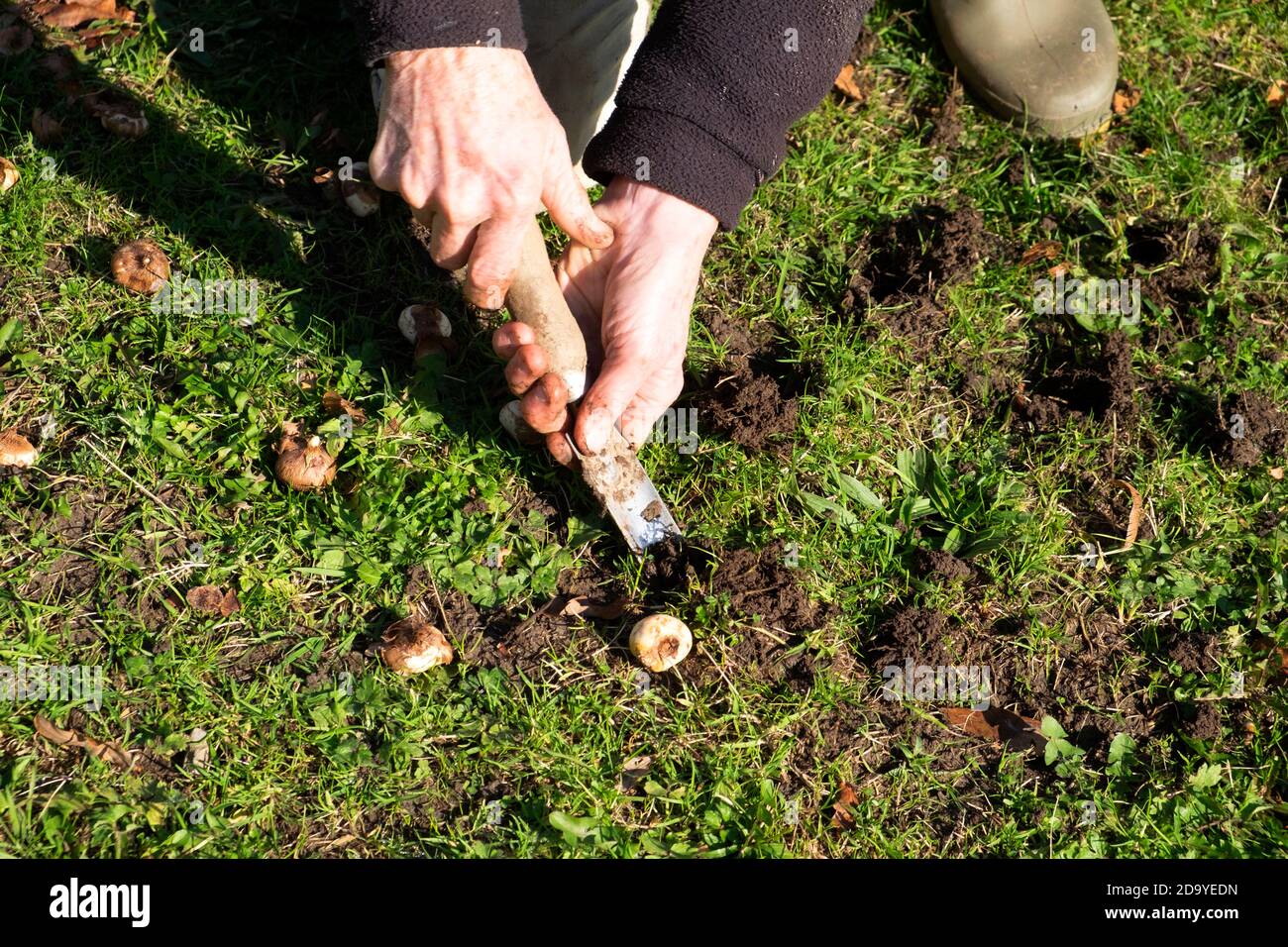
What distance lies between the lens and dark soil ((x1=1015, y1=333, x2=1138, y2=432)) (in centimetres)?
310

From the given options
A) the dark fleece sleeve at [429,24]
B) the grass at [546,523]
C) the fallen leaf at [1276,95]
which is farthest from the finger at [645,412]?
the fallen leaf at [1276,95]

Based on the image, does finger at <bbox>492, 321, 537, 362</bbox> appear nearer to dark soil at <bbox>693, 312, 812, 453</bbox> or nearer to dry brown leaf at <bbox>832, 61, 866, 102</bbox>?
dark soil at <bbox>693, 312, 812, 453</bbox>

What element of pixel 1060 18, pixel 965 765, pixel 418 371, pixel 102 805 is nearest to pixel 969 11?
pixel 1060 18

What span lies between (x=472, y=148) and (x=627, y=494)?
35.9 inches

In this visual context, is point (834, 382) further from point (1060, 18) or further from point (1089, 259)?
point (1060, 18)

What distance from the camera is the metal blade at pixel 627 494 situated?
2709 millimetres

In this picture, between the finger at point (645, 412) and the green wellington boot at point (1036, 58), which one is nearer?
the finger at point (645, 412)

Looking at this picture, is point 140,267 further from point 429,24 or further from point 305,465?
point 429,24

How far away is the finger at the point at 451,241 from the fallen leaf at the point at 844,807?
1507 millimetres

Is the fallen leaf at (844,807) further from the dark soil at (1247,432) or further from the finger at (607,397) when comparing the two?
the dark soil at (1247,432)

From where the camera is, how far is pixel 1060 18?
3.78 metres

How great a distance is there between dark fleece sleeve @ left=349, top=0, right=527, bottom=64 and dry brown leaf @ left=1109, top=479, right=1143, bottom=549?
1.98 m

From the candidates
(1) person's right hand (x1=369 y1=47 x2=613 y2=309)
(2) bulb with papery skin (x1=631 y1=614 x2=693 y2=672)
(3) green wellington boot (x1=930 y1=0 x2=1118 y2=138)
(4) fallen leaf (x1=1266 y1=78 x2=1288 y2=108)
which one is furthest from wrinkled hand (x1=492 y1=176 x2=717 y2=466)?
(4) fallen leaf (x1=1266 y1=78 x2=1288 y2=108)
